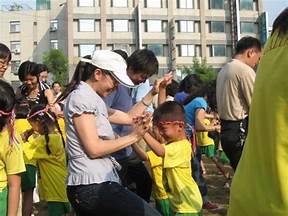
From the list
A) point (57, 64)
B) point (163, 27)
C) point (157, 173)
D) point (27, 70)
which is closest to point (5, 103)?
point (157, 173)

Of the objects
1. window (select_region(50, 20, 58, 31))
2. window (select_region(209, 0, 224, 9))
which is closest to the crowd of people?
window (select_region(209, 0, 224, 9))

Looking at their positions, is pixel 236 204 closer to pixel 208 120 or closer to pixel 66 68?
pixel 208 120

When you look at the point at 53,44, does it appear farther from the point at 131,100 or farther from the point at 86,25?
the point at 131,100

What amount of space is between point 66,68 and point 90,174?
43109 millimetres

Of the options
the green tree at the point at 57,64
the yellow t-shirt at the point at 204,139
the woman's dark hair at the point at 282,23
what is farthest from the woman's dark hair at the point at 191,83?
the green tree at the point at 57,64

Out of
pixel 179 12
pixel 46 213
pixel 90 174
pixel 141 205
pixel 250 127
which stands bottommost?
pixel 46 213

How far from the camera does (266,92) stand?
5.17 feet

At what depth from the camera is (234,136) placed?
15.2 ft

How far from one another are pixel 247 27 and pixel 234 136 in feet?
160

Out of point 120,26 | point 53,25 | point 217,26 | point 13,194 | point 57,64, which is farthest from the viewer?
point 53,25

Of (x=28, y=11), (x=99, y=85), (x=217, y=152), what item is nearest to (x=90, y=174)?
(x=99, y=85)

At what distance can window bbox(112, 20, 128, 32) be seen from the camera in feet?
160

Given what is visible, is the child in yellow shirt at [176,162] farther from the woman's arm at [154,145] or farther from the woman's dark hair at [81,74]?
the woman's dark hair at [81,74]

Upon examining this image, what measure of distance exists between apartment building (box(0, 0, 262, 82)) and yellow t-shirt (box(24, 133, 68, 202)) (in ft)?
139
